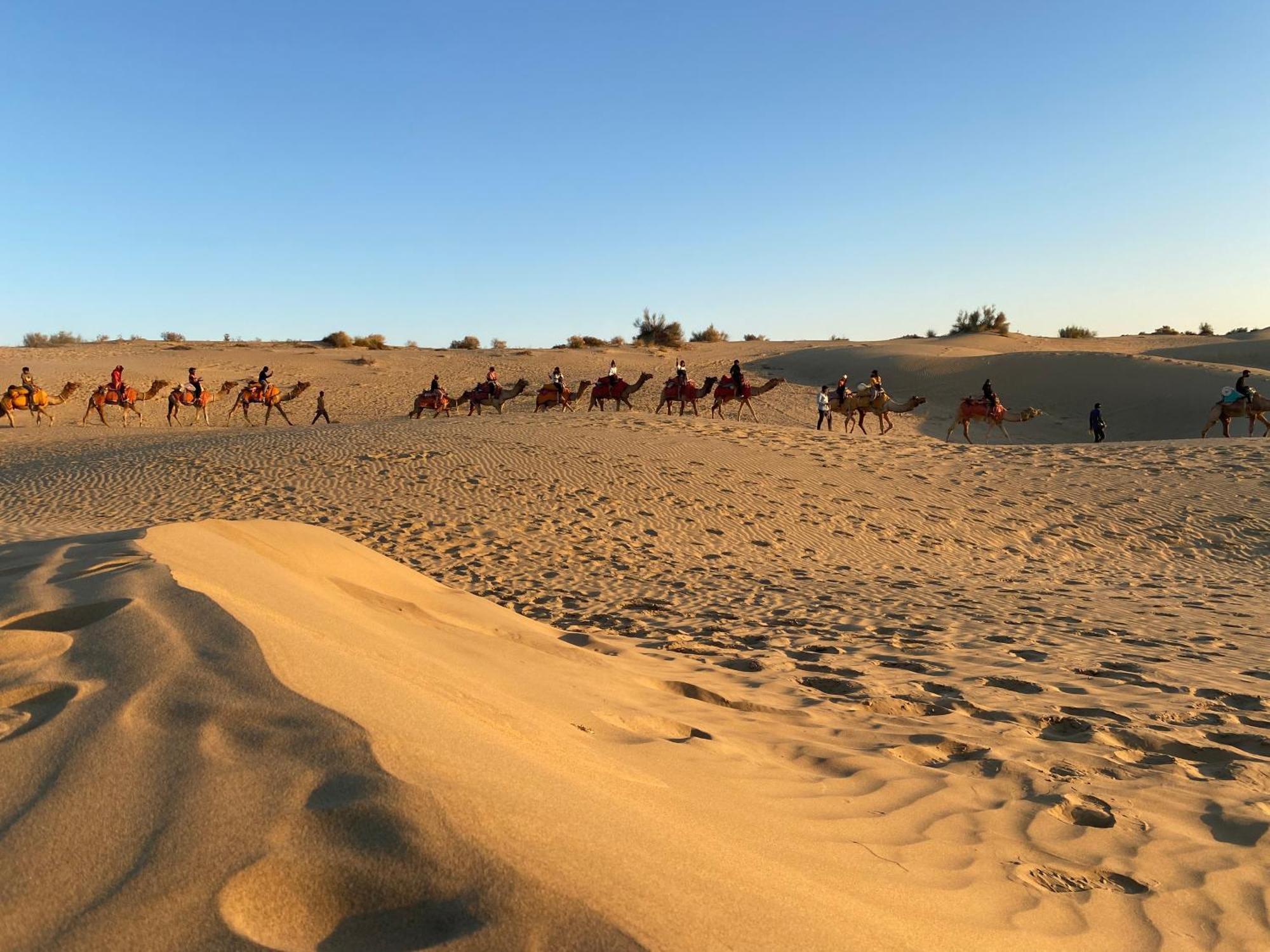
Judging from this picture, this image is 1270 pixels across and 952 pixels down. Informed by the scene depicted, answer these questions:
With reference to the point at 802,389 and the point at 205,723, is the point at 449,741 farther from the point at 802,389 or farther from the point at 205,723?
the point at 802,389

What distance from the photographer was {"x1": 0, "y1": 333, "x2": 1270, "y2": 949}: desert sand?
224 cm

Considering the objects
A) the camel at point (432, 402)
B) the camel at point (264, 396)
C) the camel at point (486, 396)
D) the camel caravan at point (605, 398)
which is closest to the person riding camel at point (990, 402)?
the camel caravan at point (605, 398)

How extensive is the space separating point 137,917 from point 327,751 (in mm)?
772

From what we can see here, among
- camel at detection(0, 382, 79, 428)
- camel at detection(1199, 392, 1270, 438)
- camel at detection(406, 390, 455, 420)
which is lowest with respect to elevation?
camel at detection(1199, 392, 1270, 438)

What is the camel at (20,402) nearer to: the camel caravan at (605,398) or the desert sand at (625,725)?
the camel caravan at (605,398)

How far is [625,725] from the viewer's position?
4.82 m

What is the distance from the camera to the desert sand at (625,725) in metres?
2.24

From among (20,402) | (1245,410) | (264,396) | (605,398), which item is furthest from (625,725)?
(20,402)

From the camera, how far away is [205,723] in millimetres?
2938

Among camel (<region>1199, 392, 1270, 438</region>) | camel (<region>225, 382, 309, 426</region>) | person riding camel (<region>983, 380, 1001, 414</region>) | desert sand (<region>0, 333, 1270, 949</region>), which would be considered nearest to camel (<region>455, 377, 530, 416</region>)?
camel (<region>225, 382, 309, 426</region>)

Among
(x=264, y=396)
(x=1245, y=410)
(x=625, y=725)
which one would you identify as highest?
(x=264, y=396)

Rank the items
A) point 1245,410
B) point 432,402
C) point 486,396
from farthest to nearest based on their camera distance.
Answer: point 486,396, point 432,402, point 1245,410

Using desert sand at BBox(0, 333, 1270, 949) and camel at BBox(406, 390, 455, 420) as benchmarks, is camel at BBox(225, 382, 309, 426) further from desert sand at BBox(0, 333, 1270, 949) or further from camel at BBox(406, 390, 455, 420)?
desert sand at BBox(0, 333, 1270, 949)

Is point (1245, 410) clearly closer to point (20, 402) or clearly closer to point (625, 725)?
point (625, 725)
